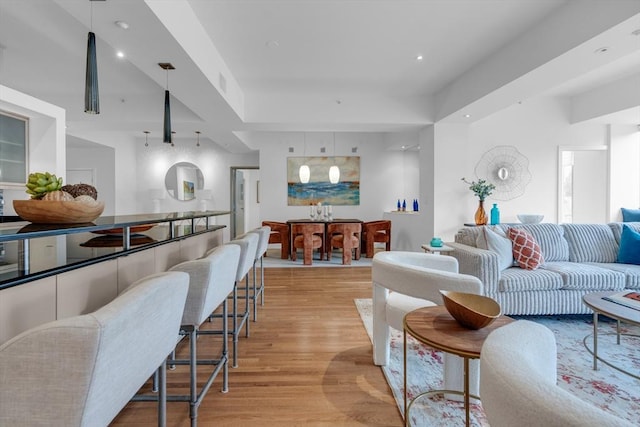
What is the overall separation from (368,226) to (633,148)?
4.84m

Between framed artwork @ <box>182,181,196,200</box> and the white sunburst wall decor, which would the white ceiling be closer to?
the white sunburst wall decor

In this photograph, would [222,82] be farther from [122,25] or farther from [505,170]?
[505,170]

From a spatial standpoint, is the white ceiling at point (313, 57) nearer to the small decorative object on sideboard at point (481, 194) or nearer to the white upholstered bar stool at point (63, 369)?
the small decorative object on sideboard at point (481, 194)

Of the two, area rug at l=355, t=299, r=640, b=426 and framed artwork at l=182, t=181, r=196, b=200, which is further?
framed artwork at l=182, t=181, r=196, b=200

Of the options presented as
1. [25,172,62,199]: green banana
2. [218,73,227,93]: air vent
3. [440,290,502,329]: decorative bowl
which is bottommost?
[440,290,502,329]: decorative bowl

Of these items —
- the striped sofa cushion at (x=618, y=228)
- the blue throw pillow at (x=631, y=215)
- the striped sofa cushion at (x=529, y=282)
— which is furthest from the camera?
the blue throw pillow at (x=631, y=215)

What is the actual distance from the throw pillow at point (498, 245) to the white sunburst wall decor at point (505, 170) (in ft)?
8.59

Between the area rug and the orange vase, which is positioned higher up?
the orange vase

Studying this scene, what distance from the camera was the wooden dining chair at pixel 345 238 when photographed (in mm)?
5875

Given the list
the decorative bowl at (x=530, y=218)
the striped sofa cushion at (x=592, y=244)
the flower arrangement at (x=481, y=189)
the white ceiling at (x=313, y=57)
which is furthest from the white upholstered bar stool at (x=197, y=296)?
the decorative bowl at (x=530, y=218)

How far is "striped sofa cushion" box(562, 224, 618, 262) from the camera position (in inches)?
134

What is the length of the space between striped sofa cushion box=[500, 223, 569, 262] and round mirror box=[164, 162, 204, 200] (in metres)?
6.89

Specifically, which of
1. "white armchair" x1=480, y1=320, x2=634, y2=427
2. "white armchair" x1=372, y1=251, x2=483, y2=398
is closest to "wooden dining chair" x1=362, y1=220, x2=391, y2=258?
"white armchair" x1=372, y1=251, x2=483, y2=398

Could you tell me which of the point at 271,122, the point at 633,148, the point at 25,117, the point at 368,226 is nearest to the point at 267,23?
the point at 271,122
